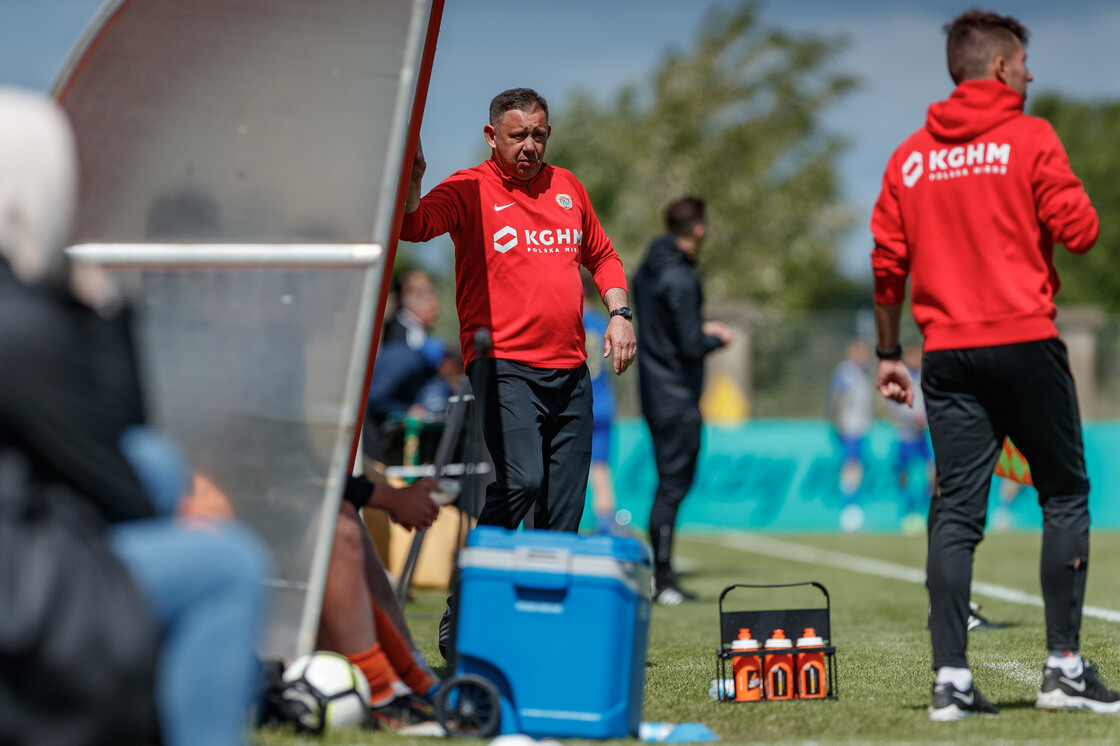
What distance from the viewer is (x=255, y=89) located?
13.4 feet

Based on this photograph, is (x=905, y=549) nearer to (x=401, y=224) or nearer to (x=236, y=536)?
(x=401, y=224)

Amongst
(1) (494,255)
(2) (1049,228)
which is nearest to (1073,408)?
(2) (1049,228)

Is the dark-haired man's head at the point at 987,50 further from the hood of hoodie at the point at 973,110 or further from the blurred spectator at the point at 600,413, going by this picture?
the blurred spectator at the point at 600,413

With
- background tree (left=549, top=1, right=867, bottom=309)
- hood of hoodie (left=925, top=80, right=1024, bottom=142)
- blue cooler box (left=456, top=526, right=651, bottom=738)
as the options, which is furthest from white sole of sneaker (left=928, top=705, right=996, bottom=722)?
background tree (left=549, top=1, right=867, bottom=309)

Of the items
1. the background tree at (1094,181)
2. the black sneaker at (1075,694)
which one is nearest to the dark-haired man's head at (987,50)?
the black sneaker at (1075,694)

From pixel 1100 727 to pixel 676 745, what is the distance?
1296 millimetres

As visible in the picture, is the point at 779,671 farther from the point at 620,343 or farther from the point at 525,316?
the point at 525,316

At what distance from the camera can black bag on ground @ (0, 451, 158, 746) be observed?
2.17 metres

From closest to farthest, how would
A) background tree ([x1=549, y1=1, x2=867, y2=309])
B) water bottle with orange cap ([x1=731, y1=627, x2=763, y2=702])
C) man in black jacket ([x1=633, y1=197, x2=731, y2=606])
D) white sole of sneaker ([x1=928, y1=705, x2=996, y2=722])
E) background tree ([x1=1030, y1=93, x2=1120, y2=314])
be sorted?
white sole of sneaker ([x1=928, y1=705, x2=996, y2=722]) → water bottle with orange cap ([x1=731, y1=627, x2=763, y2=702]) → man in black jacket ([x1=633, y1=197, x2=731, y2=606]) → background tree ([x1=549, y1=1, x2=867, y2=309]) → background tree ([x1=1030, y1=93, x2=1120, y2=314])

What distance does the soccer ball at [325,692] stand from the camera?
3.55m

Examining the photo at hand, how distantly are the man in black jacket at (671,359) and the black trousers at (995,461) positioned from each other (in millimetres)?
4241

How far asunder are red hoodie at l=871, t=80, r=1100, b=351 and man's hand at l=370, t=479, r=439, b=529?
5.76 ft

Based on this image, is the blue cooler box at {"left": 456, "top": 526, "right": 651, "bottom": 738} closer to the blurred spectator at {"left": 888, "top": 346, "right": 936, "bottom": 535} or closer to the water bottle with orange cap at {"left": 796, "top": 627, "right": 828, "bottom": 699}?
the water bottle with orange cap at {"left": 796, "top": 627, "right": 828, "bottom": 699}

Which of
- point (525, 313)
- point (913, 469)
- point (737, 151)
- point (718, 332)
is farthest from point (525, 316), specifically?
point (737, 151)
